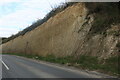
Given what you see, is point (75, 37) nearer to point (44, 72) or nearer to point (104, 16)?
point (104, 16)

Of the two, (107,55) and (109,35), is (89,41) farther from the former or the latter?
(107,55)

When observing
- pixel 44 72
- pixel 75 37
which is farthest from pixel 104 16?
pixel 44 72

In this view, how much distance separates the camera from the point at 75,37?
33188 mm

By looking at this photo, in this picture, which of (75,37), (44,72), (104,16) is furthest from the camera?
(75,37)

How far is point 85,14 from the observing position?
112 ft

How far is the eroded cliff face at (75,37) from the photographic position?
25.3 meters

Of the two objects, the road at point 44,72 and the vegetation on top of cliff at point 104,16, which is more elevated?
the vegetation on top of cliff at point 104,16

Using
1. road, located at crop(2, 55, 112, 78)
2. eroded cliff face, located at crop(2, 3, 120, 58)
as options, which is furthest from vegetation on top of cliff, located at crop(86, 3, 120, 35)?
road, located at crop(2, 55, 112, 78)

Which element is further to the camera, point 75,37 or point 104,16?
point 75,37

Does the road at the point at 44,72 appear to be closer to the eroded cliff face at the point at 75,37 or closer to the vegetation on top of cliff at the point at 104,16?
the eroded cliff face at the point at 75,37

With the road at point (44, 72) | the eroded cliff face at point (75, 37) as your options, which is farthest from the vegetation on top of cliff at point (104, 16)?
the road at point (44, 72)

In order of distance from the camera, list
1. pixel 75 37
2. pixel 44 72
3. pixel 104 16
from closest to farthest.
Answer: pixel 44 72
pixel 104 16
pixel 75 37

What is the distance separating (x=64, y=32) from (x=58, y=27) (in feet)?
11.5

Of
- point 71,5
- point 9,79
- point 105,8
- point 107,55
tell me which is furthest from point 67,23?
point 9,79
